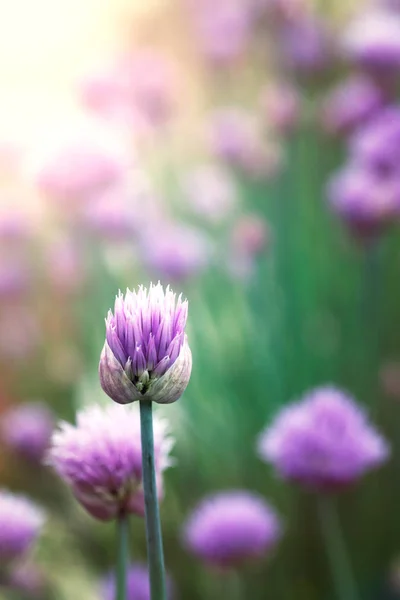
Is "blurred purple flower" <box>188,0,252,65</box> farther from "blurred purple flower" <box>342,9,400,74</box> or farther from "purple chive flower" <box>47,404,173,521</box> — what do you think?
"purple chive flower" <box>47,404,173,521</box>

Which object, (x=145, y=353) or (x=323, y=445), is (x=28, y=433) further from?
(x=145, y=353)

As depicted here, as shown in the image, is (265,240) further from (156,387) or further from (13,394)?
(156,387)

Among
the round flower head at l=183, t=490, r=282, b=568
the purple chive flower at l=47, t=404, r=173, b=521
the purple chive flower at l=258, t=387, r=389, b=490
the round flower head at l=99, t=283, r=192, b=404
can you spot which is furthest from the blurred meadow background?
the round flower head at l=99, t=283, r=192, b=404

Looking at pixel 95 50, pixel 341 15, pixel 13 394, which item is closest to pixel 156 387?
pixel 13 394

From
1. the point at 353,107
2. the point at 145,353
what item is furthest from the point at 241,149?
the point at 145,353

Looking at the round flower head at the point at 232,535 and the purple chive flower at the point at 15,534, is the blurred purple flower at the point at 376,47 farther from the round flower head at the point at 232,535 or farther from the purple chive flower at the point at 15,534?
the purple chive flower at the point at 15,534

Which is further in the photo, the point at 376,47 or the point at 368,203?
the point at 376,47

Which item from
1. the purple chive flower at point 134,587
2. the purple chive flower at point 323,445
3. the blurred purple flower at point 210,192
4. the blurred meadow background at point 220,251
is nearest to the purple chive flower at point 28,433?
the blurred meadow background at point 220,251
